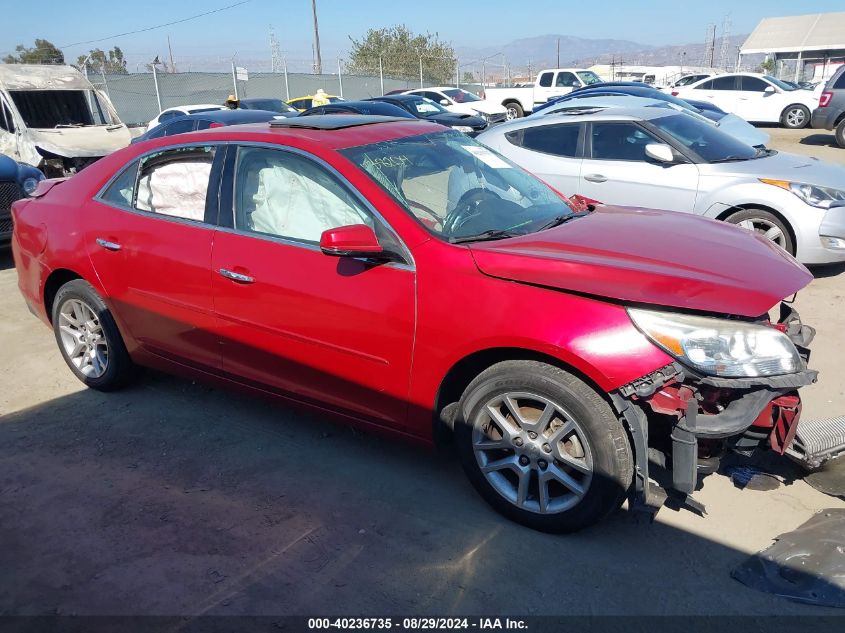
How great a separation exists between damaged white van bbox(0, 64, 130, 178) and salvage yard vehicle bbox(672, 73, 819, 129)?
56.1 ft

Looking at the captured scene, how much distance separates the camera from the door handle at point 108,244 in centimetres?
414

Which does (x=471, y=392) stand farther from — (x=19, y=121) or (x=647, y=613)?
(x=19, y=121)

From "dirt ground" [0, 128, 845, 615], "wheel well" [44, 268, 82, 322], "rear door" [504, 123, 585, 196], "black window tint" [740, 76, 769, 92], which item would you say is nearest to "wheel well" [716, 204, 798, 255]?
"rear door" [504, 123, 585, 196]

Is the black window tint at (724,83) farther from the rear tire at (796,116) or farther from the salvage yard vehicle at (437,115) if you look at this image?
the salvage yard vehicle at (437,115)

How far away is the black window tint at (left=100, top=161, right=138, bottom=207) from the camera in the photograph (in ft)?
13.9

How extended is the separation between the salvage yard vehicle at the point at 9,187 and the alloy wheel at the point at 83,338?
4.18 metres

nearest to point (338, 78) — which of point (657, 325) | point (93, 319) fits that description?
point (93, 319)

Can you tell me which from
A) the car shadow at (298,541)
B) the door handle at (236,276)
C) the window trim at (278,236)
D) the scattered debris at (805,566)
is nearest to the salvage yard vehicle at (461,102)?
the window trim at (278,236)

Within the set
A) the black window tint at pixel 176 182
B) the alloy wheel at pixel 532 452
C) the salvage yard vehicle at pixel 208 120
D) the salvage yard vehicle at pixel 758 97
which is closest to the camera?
the alloy wheel at pixel 532 452

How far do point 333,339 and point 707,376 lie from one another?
1.67 m

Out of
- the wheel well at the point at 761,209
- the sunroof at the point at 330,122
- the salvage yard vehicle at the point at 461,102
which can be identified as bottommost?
the salvage yard vehicle at the point at 461,102

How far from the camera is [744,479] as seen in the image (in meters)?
3.42

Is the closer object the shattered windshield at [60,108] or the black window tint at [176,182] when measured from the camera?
the black window tint at [176,182]

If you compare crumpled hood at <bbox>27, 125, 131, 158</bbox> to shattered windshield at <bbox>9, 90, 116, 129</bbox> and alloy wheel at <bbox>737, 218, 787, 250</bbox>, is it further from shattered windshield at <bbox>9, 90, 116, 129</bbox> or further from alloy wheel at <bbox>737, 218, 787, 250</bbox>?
alloy wheel at <bbox>737, 218, 787, 250</bbox>
